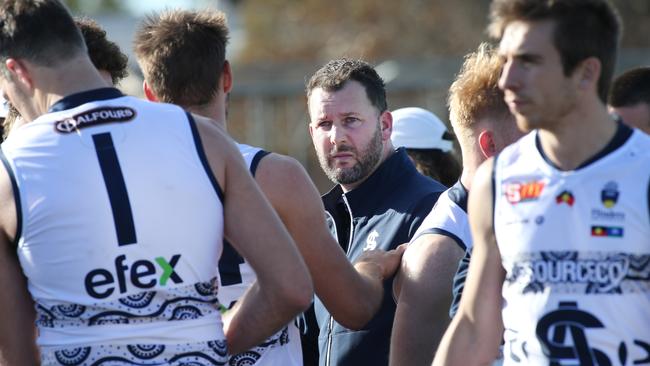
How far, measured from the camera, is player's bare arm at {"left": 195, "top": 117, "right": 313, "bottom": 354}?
354cm

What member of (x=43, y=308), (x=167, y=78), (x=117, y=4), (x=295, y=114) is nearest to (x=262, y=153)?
(x=167, y=78)

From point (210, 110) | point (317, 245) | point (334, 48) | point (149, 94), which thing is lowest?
point (317, 245)

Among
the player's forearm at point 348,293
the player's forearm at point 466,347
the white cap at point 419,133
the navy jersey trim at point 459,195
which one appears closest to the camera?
the player's forearm at point 466,347

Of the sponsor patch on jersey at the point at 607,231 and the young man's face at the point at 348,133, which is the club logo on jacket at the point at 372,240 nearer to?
the young man's face at the point at 348,133

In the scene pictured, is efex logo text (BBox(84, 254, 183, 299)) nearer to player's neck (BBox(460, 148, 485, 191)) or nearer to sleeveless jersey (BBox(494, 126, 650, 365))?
sleeveless jersey (BBox(494, 126, 650, 365))

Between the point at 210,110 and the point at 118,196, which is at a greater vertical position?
the point at 210,110

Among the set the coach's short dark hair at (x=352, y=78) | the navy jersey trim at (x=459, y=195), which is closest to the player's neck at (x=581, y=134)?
the navy jersey trim at (x=459, y=195)

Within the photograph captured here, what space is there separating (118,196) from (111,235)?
12 centimetres

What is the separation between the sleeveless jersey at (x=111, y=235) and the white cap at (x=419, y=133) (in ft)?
10.1

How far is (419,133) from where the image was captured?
21.4ft

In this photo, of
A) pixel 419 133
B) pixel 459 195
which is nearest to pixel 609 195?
pixel 459 195

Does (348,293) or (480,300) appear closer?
(480,300)

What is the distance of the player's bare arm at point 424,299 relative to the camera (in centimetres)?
416

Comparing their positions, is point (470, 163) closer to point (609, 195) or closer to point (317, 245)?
point (317, 245)
